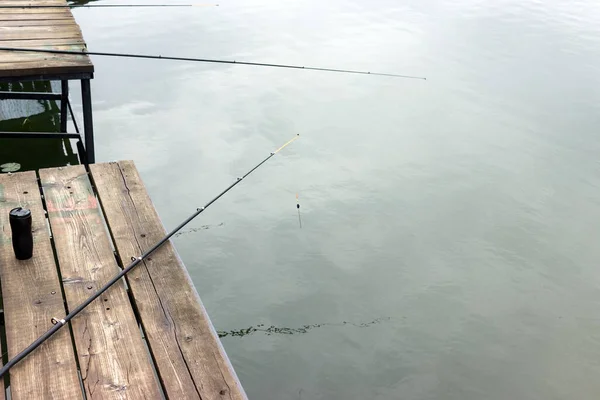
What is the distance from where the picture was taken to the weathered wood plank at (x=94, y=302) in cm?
160

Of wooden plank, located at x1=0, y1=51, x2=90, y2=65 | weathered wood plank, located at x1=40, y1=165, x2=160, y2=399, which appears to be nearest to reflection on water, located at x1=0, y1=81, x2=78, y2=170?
wooden plank, located at x1=0, y1=51, x2=90, y2=65

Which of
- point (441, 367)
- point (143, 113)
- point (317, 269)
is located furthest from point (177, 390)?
point (143, 113)

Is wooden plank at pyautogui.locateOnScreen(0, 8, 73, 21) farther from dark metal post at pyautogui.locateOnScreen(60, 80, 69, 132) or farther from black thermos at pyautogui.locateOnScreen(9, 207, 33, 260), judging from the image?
black thermos at pyautogui.locateOnScreen(9, 207, 33, 260)

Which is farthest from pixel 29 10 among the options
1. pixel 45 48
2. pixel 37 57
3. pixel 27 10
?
pixel 37 57

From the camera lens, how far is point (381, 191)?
4.00 metres

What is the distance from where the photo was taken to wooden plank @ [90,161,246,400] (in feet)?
5.30

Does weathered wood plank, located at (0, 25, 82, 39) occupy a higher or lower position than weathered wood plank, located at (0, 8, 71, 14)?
higher

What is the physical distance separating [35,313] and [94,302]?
154mm

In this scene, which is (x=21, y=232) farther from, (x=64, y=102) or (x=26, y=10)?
(x=26, y=10)

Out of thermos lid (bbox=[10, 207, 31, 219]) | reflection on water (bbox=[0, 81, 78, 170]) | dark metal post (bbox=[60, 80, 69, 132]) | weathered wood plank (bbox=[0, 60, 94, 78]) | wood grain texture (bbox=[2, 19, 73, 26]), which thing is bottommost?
reflection on water (bbox=[0, 81, 78, 170])

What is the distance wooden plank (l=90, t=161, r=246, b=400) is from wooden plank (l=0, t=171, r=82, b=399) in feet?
0.67

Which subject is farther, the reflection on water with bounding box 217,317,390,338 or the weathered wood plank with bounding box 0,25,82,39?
the weathered wood plank with bounding box 0,25,82,39

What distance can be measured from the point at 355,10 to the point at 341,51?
1.58m

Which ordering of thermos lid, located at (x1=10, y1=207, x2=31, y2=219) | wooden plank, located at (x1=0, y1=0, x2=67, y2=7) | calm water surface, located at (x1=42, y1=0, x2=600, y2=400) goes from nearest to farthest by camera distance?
thermos lid, located at (x1=10, y1=207, x2=31, y2=219) → calm water surface, located at (x1=42, y1=0, x2=600, y2=400) → wooden plank, located at (x1=0, y1=0, x2=67, y2=7)
